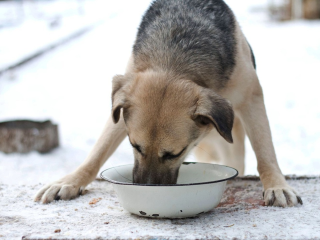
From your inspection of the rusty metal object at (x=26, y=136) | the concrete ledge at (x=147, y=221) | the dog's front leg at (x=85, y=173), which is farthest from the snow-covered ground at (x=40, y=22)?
the concrete ledge at (x=147, y=221)

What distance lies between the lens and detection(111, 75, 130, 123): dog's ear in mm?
2992

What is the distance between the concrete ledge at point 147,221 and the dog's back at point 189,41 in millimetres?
1015

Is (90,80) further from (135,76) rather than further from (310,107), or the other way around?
(135,76)

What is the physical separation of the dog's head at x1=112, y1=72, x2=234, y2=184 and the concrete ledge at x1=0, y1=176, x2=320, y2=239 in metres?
0.35

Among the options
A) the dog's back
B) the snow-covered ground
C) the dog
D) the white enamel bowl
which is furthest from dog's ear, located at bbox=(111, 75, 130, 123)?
the snow-covered ground

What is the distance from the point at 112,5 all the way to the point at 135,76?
23.4m

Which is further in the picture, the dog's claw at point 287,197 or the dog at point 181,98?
the dog's claw at point 287,197

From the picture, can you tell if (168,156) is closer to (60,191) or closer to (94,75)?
(60,191)

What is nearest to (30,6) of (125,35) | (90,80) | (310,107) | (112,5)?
(112,5)

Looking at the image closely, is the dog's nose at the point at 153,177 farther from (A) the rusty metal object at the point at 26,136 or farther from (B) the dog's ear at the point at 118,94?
(A) the rusty metal object at the point at 26,136

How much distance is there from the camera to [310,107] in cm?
909

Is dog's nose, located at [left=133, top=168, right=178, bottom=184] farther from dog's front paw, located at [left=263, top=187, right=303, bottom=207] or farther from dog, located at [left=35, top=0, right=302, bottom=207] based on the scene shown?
dog's front paw, located at [left=263, top=187, right=303, bottom=207]

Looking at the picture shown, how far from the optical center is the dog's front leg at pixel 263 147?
3.06m

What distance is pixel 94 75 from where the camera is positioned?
1282 centimetres
